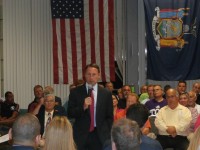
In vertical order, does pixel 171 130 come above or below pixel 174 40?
below

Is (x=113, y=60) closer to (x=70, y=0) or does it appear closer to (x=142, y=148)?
(x=70, y=0)

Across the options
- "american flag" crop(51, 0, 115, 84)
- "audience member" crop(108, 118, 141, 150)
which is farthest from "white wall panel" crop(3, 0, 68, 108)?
"audience member" crop(108, 118, 141, 150)

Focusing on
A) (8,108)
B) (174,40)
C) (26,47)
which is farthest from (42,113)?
(174,40)

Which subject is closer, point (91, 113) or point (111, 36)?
point (91, 113)

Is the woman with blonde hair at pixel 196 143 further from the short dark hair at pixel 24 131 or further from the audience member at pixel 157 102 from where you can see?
the audience member at pixel 157 102

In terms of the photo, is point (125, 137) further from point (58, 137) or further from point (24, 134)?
point (24, 134)

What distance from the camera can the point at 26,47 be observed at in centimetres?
1106

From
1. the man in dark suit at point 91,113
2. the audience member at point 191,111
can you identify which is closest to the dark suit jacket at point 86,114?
the man in dark suit at point 91,113

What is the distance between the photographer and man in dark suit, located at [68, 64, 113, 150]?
511cm

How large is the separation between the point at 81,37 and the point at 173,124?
5.04 m

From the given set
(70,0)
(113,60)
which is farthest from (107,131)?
(70,0)

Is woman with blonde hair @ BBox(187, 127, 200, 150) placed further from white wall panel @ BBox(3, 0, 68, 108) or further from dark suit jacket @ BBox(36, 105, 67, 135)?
white wall panel @ BBox(3, 0, 68, 108)

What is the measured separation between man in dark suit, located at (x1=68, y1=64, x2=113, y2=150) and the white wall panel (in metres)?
5.90

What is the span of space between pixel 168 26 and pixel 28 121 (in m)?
8.03
